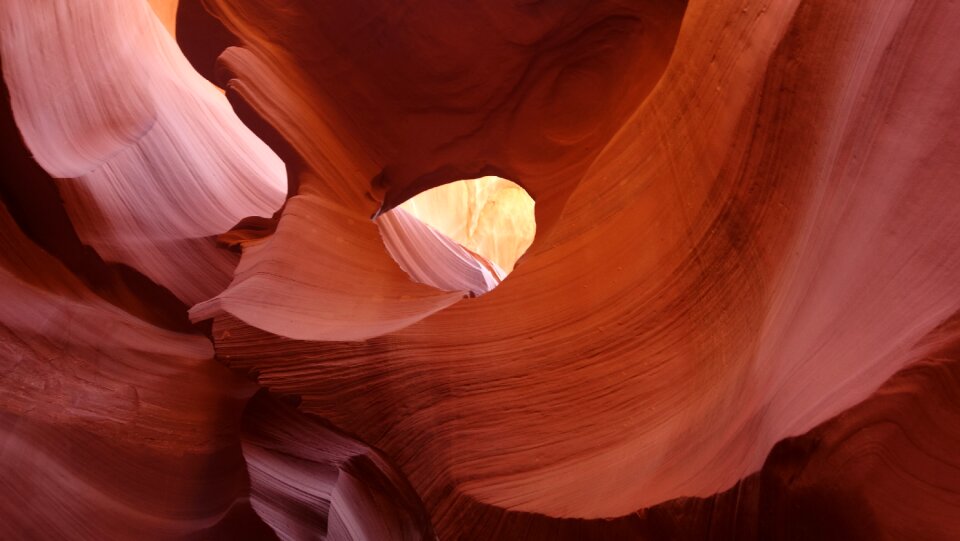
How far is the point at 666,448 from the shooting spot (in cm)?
179

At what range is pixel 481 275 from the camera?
4.27m

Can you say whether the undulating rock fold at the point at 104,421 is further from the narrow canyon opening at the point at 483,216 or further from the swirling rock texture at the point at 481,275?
the narrow canyon opening at the point at 483,216

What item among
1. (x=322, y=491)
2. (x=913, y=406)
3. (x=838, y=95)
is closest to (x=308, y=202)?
(x=322, y=491)

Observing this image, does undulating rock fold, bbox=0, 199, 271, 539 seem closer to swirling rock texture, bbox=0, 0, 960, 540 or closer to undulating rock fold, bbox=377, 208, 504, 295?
swirling rock texture, bbox=0, 0, 960, 540

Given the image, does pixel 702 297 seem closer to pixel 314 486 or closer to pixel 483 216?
pixel 314 486

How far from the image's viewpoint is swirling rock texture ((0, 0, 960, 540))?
1.42 metres

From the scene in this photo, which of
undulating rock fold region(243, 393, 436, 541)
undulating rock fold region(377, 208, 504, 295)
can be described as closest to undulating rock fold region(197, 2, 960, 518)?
undulating rock fold region(243, 393, 436, 541)

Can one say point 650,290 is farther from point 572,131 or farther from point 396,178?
point 396,178

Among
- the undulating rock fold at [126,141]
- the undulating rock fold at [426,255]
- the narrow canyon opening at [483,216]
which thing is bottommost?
the narrow canyon opening at [483,216]

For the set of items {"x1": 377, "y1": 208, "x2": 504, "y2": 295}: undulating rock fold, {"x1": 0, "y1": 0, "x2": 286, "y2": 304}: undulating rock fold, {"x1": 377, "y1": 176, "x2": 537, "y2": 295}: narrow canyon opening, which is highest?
{"x1": 0, "y1": 0, "x2": 286, "y2": 304}: undulating rock fold

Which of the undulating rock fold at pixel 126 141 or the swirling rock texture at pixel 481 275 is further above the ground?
the undulating rock fold at pixel 126 141

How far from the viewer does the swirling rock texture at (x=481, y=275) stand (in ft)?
4.66

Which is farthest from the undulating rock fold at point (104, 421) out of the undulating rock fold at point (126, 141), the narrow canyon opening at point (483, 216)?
the narrow canyon opening at point (483, 216)

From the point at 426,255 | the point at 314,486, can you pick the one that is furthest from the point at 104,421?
the point at 426,255
